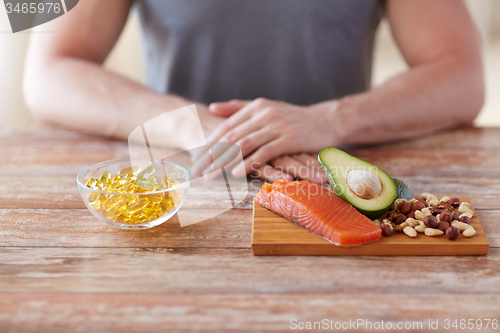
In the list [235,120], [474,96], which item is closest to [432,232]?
[235,120]

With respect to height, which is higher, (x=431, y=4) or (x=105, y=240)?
(x=431, y=4)

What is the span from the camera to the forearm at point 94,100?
142cm

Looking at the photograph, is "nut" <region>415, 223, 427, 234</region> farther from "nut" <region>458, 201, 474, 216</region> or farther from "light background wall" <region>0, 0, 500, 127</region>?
"light background wall" <region>0, 0, 500, 127</region>

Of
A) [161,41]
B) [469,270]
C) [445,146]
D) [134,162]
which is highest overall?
[161,41]

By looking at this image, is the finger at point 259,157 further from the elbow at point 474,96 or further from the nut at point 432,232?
the elbow at point 474,96

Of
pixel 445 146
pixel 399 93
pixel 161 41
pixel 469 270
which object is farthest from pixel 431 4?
pixel 469 270

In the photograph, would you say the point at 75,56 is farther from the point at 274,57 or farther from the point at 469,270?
the point at 469,270

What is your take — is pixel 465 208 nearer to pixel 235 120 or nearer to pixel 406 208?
pixel 406 208

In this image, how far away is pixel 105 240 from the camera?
837 millimetres

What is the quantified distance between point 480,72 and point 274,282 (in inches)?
52.7

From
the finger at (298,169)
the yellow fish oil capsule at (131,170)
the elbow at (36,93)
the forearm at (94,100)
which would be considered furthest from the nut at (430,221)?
the elbow at (36,93)

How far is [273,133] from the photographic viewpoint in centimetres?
124

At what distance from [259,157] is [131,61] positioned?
11.2 ft

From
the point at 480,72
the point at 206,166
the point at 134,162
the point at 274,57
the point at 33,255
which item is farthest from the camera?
the point at 274,57
